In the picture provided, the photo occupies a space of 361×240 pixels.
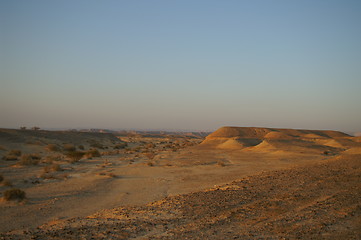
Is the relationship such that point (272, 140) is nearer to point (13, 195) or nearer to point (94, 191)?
point (94, 191)

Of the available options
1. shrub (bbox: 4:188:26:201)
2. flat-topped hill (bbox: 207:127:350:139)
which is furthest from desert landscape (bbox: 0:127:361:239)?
flat-topped hill (bbox: 207:127:350:139)

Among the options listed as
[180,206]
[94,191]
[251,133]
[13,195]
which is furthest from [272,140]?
[13,195]

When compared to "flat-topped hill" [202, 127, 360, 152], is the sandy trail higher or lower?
lower

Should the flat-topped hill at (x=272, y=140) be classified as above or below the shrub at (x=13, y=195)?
above

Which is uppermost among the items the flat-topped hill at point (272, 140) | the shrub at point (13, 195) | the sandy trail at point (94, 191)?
the flat-topped hill at point (272, 140)

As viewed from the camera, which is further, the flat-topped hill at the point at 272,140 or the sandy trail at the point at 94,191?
the flat-topped hill at the point at 272,140

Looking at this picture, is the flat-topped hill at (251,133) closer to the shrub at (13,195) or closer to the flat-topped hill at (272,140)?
the flat-topped hill at (272,140)

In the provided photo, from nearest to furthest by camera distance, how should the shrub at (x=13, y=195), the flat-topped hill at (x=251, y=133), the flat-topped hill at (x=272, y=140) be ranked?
the shrub at (x=13, y=195)
the flat-topped hill at (x=272, y=140)
the flat-topped hill at (x=251, y=133)

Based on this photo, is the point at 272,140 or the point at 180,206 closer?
the point at 180,206

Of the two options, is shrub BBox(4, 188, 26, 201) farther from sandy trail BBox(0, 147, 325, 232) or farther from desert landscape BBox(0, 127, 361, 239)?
sandy trail BBox(0, 147, 325, 232)

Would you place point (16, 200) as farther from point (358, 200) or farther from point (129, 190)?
point (358, 200)

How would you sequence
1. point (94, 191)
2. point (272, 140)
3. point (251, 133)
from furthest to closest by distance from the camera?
point (251, 133) → point (272, 140) → point (94, 191)

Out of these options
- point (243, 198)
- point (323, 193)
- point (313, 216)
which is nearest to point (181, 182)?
point (243, 198)

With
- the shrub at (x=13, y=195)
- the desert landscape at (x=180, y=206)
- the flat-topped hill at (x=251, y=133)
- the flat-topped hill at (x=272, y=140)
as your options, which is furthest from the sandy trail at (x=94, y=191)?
the flat-topped hill at (x=251, y=133)
